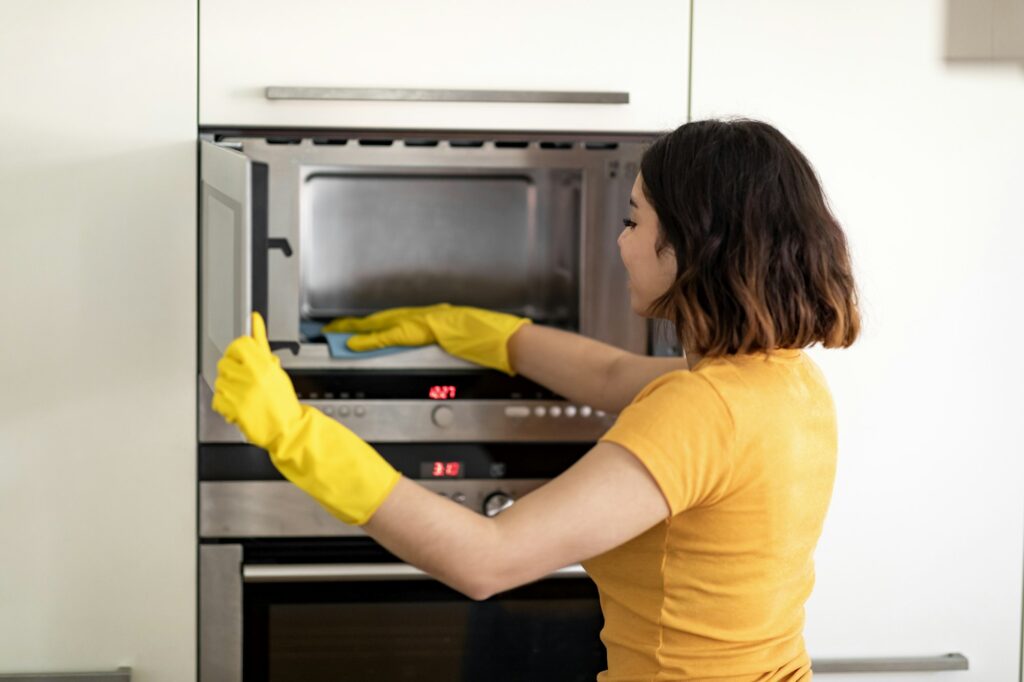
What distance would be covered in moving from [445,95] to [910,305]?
0.66 metres

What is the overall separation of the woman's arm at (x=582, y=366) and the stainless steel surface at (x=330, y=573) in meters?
0.22

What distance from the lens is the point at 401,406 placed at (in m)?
1.54

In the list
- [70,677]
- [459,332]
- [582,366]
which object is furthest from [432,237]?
[70,677]

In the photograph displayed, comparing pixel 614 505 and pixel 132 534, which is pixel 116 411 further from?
pixel 614 505

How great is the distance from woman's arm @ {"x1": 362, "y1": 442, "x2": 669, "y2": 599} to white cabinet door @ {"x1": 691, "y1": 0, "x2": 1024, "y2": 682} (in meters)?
0.64

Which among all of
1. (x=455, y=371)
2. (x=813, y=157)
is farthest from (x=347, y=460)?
(x=813, y=157)

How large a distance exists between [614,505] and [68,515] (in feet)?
2.54

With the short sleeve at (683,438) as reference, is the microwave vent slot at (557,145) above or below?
above

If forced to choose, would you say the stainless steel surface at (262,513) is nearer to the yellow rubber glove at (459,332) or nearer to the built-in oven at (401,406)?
the built-in oven at (401,406)

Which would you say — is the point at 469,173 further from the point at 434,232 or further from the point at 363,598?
the point at 363,598

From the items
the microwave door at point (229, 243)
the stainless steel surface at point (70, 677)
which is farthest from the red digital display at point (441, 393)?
the stainless steel surface at point (70, 677)

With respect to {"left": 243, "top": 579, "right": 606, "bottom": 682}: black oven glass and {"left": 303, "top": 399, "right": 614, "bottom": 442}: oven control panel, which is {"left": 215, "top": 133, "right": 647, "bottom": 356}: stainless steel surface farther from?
{"left": 243, "top": 579, "right": 606, "bottom": 682}: black oven glass

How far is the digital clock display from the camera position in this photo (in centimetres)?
155

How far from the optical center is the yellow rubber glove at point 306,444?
1.04 meters
